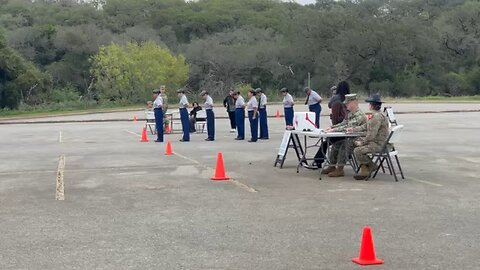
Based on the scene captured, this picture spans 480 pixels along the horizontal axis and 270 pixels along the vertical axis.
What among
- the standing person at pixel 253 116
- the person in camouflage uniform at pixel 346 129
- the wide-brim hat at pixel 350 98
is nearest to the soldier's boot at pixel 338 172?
the person in camouflage uniform at pixel 346 129

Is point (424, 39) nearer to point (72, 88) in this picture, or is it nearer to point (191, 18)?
point (191, 18)

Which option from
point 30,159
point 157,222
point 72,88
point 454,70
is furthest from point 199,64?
point 157,222

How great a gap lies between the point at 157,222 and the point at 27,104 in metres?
54.0

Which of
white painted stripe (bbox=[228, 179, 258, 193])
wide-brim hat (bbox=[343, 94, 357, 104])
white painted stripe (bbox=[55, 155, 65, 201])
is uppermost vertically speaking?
wide-brim hat (bbox=[343, 94, 357, 104])

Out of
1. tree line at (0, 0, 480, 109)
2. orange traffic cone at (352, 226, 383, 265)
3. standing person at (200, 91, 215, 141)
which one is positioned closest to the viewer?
orange traffic cone at (352, 226, 383, 265)

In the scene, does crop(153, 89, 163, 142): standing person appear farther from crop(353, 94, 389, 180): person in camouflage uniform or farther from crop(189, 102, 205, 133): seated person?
crop(353, 94, 389, 180): person in camouflage uniform

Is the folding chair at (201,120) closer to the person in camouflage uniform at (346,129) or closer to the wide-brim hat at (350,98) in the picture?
the person in camouflage uniform at (346,129)

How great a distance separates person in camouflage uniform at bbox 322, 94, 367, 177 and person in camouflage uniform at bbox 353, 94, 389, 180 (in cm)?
42

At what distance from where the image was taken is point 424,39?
257 feet

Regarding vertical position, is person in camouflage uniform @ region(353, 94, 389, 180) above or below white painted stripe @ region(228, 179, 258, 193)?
above

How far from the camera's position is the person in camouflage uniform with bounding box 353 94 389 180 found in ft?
40.3

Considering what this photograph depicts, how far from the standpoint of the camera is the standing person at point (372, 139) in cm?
1228

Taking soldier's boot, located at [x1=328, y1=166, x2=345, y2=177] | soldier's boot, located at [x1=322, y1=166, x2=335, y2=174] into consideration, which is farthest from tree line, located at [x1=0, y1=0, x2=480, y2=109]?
soldier's boot, located at [x1=328, y1=166, x2=345, y2=177]

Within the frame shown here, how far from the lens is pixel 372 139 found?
40.5 feet
